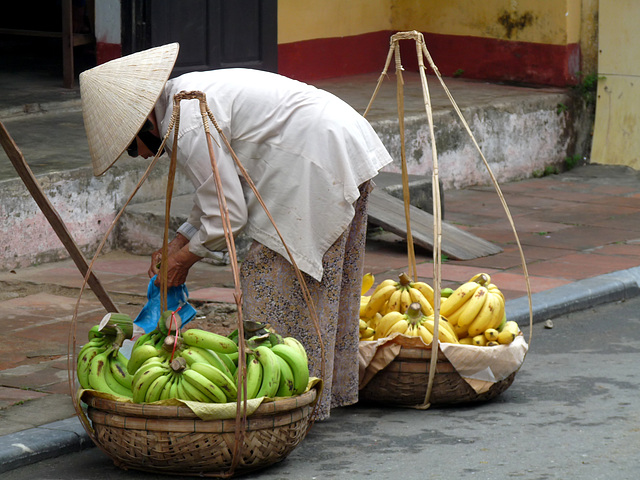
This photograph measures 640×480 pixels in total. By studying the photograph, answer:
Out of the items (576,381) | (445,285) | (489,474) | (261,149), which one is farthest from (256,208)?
(445,285)

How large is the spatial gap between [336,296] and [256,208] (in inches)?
18.7

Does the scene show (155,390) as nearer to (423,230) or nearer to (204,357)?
(204,357)

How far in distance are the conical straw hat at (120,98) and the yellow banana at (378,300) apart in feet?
4.88

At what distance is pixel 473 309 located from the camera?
4758 millimetres

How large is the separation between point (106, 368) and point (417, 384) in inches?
50.7

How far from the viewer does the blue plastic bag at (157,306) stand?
4273mm

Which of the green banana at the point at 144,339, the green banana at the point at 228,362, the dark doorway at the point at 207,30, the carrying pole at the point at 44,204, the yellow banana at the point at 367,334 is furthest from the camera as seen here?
the dark doorway at the point at 207,30

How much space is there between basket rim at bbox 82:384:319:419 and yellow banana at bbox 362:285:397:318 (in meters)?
1.11

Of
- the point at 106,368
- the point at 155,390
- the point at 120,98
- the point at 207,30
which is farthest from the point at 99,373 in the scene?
the point at 207,30

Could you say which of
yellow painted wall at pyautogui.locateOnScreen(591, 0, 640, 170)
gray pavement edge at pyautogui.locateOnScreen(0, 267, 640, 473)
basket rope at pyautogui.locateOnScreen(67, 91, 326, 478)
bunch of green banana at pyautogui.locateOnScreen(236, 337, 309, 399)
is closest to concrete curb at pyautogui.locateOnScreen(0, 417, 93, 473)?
gray pavement edge at pyautogui.locateOnScreen(0, 267, 640, 473)

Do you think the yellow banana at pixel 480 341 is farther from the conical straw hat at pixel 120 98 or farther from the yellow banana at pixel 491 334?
the conical straw hat at pixel 120 98

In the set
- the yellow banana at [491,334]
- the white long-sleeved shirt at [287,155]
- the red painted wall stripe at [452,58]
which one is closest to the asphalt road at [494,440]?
the yellow banana at [491,334]

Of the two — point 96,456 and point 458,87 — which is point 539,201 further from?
point 96,456

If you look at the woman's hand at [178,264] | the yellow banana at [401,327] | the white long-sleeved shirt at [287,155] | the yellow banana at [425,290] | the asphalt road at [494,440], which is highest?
the white long-sleeved shirt at [287,155]
